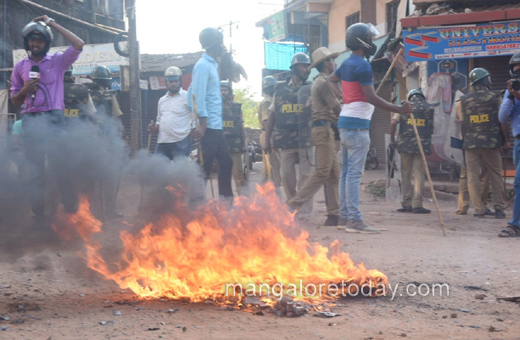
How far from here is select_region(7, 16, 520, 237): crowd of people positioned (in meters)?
5.04

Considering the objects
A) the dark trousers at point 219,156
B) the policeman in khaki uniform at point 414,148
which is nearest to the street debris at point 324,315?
the dark trousers at point 219,156

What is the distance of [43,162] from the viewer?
460 centimetres

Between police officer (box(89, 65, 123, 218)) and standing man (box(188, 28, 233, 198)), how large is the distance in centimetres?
89

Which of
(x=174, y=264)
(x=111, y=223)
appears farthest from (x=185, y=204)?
(x=174, y=264)

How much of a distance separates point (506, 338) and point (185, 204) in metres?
2.54

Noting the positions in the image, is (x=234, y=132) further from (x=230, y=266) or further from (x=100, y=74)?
(x=230, y=266)

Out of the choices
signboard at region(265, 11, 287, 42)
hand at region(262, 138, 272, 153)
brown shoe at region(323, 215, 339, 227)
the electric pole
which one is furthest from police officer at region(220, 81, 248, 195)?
signboard at region(265, 11, 287, 42)

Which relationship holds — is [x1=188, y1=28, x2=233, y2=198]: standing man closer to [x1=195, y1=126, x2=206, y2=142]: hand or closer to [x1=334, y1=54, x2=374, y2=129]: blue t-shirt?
[x1=195, y1=126, x2=206, y2=142]: hand

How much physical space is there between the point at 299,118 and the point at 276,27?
22.2m

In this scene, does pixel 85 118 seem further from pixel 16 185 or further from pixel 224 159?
pixel 16 185

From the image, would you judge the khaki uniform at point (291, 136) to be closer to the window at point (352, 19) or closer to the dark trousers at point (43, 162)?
the dark trousers at point (43, 162)

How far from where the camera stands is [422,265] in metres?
4.29

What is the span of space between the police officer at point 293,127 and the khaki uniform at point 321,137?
20.4 inches

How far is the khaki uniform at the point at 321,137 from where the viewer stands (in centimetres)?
625
